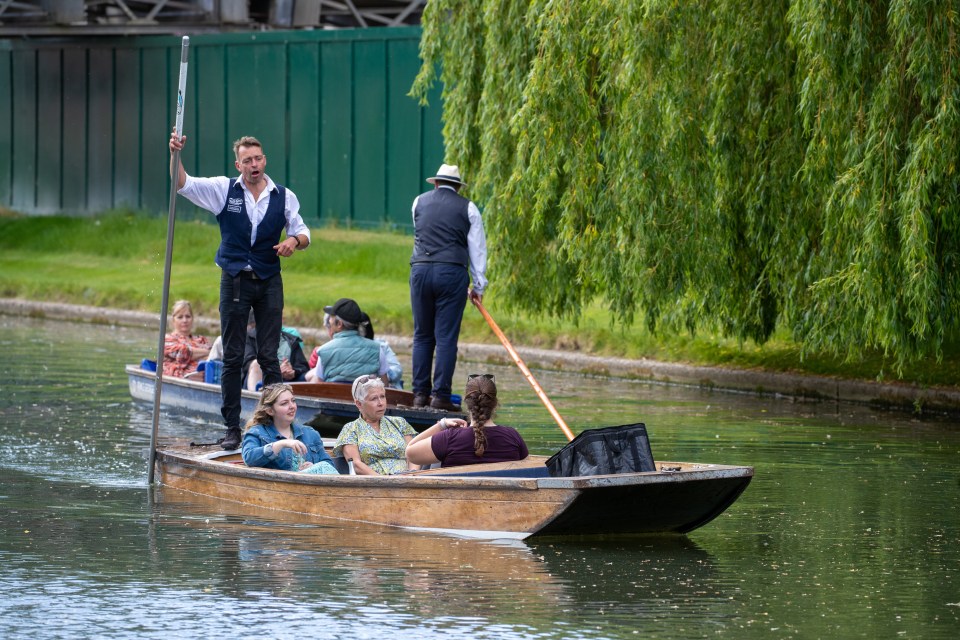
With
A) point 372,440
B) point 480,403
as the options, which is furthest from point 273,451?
point 480,403

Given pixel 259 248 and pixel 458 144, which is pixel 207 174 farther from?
pixel 259 248

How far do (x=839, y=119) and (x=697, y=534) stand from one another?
205 inches

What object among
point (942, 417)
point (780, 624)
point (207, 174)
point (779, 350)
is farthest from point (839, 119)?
point (207, 174)

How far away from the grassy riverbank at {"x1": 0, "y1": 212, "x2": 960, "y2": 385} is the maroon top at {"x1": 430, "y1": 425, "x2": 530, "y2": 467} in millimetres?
5951

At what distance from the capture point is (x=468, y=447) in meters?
10.6

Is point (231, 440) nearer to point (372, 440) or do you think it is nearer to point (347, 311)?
point (372, 440)

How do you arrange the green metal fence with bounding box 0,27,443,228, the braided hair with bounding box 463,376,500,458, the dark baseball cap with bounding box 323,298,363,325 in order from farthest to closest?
the green metal fence with bounding box 0,27,443,228
the dark baseball cap with bounding box 323,298,363,325
the braided hair with bounding box 463,376,500,458

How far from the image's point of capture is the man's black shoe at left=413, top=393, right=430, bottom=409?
47.2 feet

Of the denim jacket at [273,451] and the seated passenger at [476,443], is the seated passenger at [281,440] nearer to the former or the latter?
the denim jacket at [273,451]

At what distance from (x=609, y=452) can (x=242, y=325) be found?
344 cm

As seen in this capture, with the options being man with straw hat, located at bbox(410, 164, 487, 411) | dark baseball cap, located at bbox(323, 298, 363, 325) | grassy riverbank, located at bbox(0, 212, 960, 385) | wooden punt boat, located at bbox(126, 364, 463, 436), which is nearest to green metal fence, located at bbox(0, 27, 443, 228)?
grassy riverbank, located at bbox(0, 212, 960, 385)

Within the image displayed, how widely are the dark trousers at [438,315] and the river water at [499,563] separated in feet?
3.14

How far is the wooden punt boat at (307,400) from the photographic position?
46.0 ft

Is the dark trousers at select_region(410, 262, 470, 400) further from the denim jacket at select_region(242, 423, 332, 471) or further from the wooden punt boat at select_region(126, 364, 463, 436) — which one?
the denim jacket at select_region(242, 423, 332, 471)
